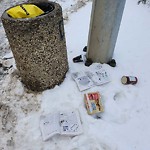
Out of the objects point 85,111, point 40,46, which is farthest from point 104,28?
point 85,111

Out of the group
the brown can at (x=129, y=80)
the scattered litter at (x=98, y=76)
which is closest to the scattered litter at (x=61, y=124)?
the scattered litter at (x=98, y=76)

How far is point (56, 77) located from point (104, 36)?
614mm

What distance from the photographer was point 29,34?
1.46 metres

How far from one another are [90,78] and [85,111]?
38cm

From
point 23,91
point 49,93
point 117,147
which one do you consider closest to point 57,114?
point 49,93

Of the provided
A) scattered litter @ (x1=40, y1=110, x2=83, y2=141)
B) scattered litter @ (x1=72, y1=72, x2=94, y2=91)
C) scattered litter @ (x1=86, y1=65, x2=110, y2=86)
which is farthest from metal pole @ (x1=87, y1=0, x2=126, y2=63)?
scattered litter @ (x1=40, y1=110, x2=83, y2=141)

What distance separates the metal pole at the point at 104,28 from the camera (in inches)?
Answer: 67.2

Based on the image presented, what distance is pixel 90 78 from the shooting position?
2.00 metres

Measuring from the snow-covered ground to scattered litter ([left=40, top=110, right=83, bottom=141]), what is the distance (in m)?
0.05

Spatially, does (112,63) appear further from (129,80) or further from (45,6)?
(45,6)

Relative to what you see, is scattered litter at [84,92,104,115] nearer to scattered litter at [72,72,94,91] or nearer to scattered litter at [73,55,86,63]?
scattered litter at [72,72,94,91]

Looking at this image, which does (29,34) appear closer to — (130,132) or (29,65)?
(29,65)

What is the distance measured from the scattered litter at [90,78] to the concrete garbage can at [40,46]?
0.17 m

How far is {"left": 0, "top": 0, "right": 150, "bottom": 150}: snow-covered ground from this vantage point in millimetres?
1587
